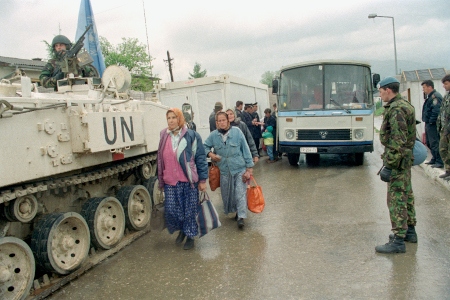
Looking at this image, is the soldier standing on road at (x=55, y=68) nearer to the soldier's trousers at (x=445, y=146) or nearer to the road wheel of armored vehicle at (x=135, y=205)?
the road wheel of armored vehicle at (x=135, y=205)

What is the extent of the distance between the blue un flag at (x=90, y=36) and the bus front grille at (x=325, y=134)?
7.90 m

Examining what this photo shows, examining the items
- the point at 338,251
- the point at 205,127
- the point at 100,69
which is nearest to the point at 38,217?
the point at 338,251

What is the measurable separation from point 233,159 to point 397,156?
2.36m

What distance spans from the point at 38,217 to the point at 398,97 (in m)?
4.28

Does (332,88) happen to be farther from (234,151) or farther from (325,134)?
(234,151)

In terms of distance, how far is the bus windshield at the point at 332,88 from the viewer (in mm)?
10438

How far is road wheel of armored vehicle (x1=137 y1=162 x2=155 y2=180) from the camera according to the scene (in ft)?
22.4

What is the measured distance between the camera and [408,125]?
466cm

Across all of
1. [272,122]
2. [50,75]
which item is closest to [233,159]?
[50,75]

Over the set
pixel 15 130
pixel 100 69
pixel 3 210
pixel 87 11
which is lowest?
pixel 3 210

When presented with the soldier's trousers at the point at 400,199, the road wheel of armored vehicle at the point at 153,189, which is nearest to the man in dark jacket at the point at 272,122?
the road wheel of armored vehicle at the point at 153,189

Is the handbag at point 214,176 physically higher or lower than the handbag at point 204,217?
higher

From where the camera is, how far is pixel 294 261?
4703 mm

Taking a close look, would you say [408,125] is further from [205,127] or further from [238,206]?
[205,127]
